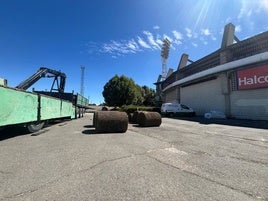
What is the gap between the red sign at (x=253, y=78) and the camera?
53.8ft

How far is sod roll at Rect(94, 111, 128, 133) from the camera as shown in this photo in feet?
29.8

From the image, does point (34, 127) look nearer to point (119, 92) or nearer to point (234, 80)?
point (234, 80)

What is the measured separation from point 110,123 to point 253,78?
1583 cm

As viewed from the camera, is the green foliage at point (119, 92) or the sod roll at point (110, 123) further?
the green foliage at point (119, 92)

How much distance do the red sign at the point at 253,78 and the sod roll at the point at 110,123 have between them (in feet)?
48.6

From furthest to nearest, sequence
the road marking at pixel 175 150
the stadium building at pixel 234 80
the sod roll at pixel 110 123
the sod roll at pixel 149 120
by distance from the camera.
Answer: the stadium building at pixel 234 80 < the sod roll at pixel 149 120 < the sod roll at pixel 110 123 < the road marking at pixel 175 150

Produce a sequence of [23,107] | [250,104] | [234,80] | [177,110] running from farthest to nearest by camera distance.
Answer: [177,110]
[234,80]
[250,104]
[23,107]

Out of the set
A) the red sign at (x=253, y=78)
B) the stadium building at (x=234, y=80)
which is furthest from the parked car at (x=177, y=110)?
the red sign at (x=253, y=78)

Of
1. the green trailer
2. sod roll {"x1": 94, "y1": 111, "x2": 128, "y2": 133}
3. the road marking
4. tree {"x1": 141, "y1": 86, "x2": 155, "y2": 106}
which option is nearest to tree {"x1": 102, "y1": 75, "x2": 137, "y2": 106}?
tree {"x1": 141, "y1": 86, "x2": 155, "y2": 106}

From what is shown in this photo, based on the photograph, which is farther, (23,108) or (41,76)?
(41,76)

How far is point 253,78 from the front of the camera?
57.0ft

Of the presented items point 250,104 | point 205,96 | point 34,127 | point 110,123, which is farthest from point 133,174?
point 205,96

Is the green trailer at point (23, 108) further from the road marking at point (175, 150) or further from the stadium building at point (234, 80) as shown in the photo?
the stadium building at point (234, 80)

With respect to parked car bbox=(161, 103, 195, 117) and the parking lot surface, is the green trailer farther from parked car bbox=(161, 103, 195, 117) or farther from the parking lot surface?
parked car bbox=(161, 103, 195, 117)
